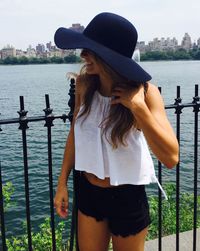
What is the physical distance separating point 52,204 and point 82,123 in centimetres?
78

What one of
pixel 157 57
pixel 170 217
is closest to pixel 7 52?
pixel 157 57

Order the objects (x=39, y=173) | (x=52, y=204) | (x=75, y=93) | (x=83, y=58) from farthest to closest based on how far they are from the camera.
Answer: (x=39, y=173) → (x=52, y=204) → (x=75, y=93) → (x=83, y=58)

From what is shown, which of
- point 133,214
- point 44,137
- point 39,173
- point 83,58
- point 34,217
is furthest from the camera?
point 44,137

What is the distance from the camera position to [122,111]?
219 centimetres

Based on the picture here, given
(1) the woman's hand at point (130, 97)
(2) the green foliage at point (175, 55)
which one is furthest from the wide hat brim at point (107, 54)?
(2) the green foliage at point (175, 55)

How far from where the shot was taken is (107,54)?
200 cm

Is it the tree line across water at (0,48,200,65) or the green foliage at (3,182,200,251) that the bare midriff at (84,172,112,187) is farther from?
the tree line across water at (0,48,200,65)

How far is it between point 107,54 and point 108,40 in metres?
0.12

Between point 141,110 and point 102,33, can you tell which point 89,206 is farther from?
point 102,33

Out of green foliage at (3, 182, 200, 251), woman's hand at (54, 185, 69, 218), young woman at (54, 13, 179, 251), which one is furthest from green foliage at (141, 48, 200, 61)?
young woman at (54, 13, 179, 251)

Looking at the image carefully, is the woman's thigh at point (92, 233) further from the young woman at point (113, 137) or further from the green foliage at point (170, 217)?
the green foliage at point (170, 217)

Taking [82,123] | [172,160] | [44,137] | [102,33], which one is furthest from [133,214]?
[44,137]

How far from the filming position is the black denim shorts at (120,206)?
90.5 inches

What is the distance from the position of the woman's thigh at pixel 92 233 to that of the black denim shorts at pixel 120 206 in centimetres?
5
